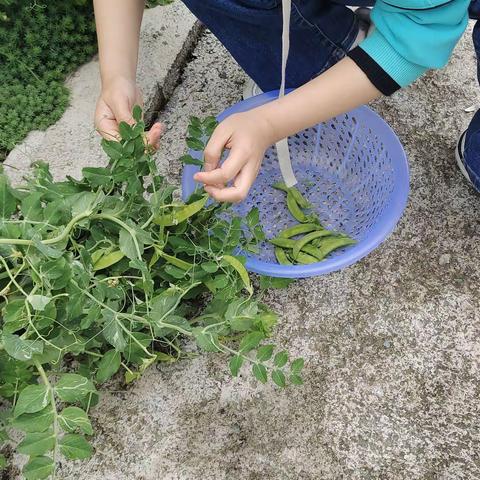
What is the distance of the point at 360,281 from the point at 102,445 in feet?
2.13

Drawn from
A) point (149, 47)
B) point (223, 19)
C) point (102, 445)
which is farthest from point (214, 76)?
point (102, 445)

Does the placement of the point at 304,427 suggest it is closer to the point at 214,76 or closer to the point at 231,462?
the point at 231,462

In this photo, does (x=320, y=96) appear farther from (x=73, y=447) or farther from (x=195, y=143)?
(x=73, y=447)

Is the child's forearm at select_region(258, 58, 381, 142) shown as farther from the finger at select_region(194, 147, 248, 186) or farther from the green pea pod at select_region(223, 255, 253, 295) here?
the green pea pod at select_region(223, 255, 253, 295)

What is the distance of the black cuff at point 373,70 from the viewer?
111 cm

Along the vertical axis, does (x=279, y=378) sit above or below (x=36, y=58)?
below

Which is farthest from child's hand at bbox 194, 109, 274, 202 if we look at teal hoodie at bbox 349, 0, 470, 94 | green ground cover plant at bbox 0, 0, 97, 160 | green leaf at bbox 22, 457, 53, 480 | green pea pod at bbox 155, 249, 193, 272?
green ground cover plant at bbox 0, 0, 97, 160

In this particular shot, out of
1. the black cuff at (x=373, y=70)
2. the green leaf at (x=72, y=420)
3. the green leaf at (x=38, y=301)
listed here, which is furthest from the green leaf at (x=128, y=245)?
the black cuff at (x=373, y=70)

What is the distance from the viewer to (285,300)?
4.45 ft

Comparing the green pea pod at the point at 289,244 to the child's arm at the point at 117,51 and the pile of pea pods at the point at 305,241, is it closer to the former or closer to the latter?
the pile of pea pods at the point at 305,241

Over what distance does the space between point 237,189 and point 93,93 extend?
2.49ft

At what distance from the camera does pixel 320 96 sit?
3.68ft

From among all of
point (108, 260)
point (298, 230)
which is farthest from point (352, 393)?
point (108, 260)

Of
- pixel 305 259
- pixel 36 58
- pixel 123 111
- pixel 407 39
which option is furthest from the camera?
pixel 36 58
